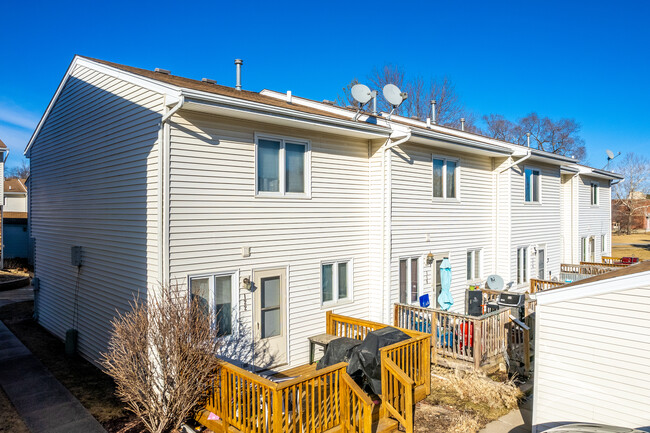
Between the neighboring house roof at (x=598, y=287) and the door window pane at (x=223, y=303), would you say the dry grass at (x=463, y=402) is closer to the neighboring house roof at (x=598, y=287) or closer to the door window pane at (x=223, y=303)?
the neighboring house roof at (x=598, y=287)

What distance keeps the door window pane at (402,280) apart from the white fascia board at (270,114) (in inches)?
129

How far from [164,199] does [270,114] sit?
2.34 meters

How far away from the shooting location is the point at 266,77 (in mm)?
19297

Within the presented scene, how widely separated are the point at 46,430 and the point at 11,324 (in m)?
7.80

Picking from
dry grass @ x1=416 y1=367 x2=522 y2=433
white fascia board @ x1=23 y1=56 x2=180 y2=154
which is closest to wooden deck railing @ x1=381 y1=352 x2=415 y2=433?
dry grass @ x1=416 y1=367 x2=522 y2=433

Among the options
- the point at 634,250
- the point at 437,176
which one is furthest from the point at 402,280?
the point at 634,250

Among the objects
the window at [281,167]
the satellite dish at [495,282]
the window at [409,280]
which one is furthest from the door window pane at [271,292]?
the satellite dish at [495,282]

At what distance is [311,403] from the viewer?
5520 millimetres

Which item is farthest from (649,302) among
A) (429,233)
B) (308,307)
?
(429,233)

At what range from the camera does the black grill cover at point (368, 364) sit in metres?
6.48

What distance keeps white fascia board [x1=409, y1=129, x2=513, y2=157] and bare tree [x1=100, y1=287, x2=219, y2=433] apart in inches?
253

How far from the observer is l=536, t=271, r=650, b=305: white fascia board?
5.00 m

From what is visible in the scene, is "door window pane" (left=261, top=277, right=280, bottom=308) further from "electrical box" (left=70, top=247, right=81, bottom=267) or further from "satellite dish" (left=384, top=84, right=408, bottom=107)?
"satellite dish" (left=384, top=84, right=408, bottom=107)

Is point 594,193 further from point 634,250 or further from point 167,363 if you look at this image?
point 167,363
